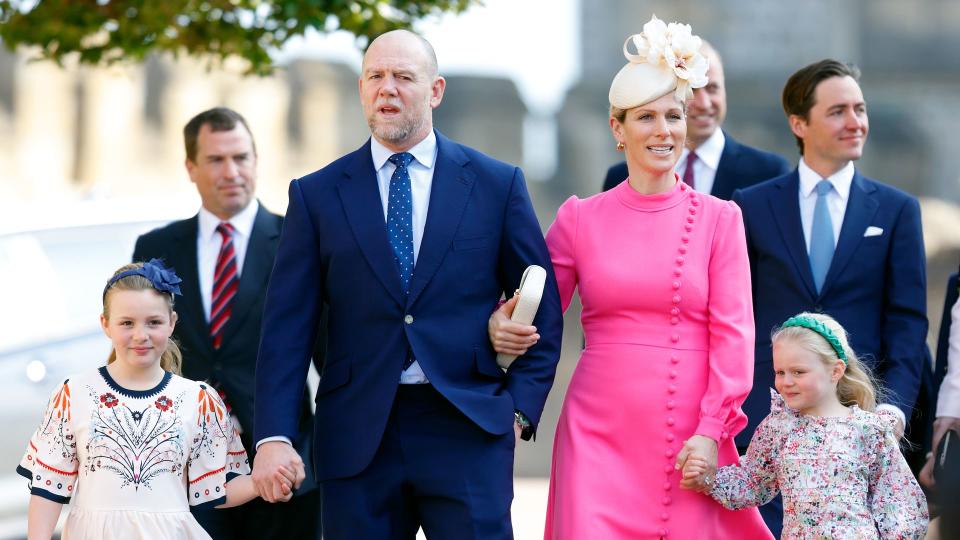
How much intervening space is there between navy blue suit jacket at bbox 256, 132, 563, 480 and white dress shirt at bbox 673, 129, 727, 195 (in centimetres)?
167

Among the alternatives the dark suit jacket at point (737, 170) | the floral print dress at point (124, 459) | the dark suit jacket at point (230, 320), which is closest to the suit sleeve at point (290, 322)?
the floral print dress at point (124, 459)

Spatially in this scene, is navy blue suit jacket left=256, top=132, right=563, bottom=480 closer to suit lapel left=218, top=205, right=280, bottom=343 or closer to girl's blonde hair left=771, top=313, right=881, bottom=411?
girl's blonde hair left=771, top=313, right=881, bottom=411

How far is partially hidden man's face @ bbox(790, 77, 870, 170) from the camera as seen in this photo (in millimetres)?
6215

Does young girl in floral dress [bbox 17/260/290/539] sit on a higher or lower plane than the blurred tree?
lower

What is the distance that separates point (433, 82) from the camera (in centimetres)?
534

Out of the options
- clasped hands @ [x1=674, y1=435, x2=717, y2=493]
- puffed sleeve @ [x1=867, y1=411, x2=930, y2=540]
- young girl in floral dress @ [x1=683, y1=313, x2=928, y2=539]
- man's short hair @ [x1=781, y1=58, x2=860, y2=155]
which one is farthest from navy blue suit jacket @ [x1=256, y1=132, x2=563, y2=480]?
man's short hair @ [x1=781, y1=58, x2=860, y2=155]

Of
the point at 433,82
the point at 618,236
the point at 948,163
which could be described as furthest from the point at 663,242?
the point at 948,163

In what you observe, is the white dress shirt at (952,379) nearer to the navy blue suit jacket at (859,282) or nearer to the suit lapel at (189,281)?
the navy blue suit jacket at (859,282)

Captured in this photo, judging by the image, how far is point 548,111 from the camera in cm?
3631

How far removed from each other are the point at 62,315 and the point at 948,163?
3380 centimetres

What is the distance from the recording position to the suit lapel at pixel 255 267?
6.39m

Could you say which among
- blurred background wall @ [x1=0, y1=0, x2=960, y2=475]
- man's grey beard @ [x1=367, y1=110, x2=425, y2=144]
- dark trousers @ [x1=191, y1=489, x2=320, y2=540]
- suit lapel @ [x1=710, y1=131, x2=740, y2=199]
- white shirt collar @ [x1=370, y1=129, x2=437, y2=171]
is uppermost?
blurred background wall @ [x1=0, y1=0, x2=960, y2=475]

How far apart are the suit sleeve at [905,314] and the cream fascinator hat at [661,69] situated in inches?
44.3

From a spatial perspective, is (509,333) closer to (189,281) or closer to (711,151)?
(189,281)
